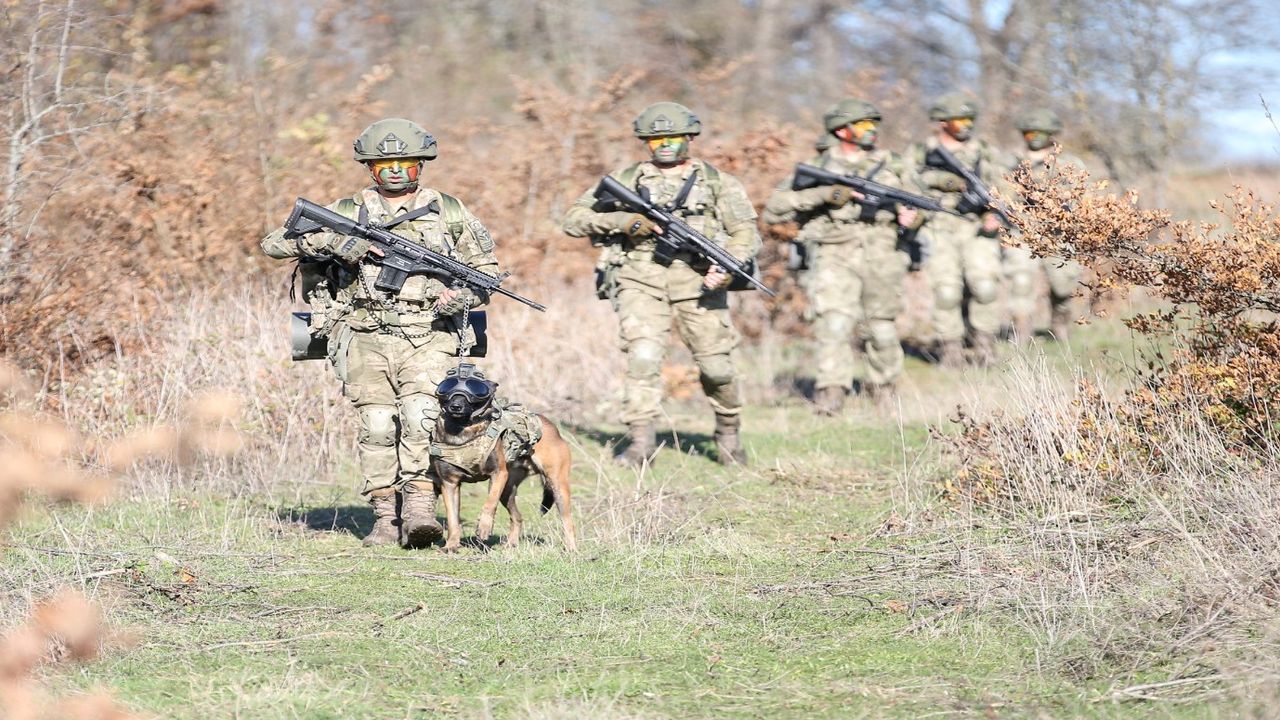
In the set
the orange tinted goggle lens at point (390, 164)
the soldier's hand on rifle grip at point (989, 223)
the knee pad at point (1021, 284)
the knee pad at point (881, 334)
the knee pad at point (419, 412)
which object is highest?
the orange tinted goggle lens at point (390, 164)

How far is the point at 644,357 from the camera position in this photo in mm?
9734

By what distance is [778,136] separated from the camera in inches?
572

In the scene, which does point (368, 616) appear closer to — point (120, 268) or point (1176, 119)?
point (120, 268)

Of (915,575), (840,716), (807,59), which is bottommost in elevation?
(807,59)

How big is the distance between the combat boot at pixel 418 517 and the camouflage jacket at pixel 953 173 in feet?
22.0

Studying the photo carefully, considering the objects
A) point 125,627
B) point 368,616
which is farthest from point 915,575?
point 125,627

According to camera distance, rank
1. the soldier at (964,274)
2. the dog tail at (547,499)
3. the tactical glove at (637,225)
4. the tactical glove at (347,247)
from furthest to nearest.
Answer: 1. the soldier at (964,274)
2. the tactical glove at (637,225)
3. the dog tail at (547,499)
4. the tactical glove at (347,247)

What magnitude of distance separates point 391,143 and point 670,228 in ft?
8.45

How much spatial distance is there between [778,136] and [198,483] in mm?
7407

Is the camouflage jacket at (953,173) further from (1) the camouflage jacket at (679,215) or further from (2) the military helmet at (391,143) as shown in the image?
(2) the military helmet at (391,143)

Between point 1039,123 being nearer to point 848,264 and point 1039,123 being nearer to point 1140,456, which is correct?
point 848,264

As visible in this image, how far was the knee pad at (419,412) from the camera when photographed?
24.3ft

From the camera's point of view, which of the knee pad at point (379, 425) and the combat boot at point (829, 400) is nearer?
the knee pad at point (379, 425)

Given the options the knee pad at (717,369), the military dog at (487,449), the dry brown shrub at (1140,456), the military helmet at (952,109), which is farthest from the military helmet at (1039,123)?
the military dog at (487,449)
